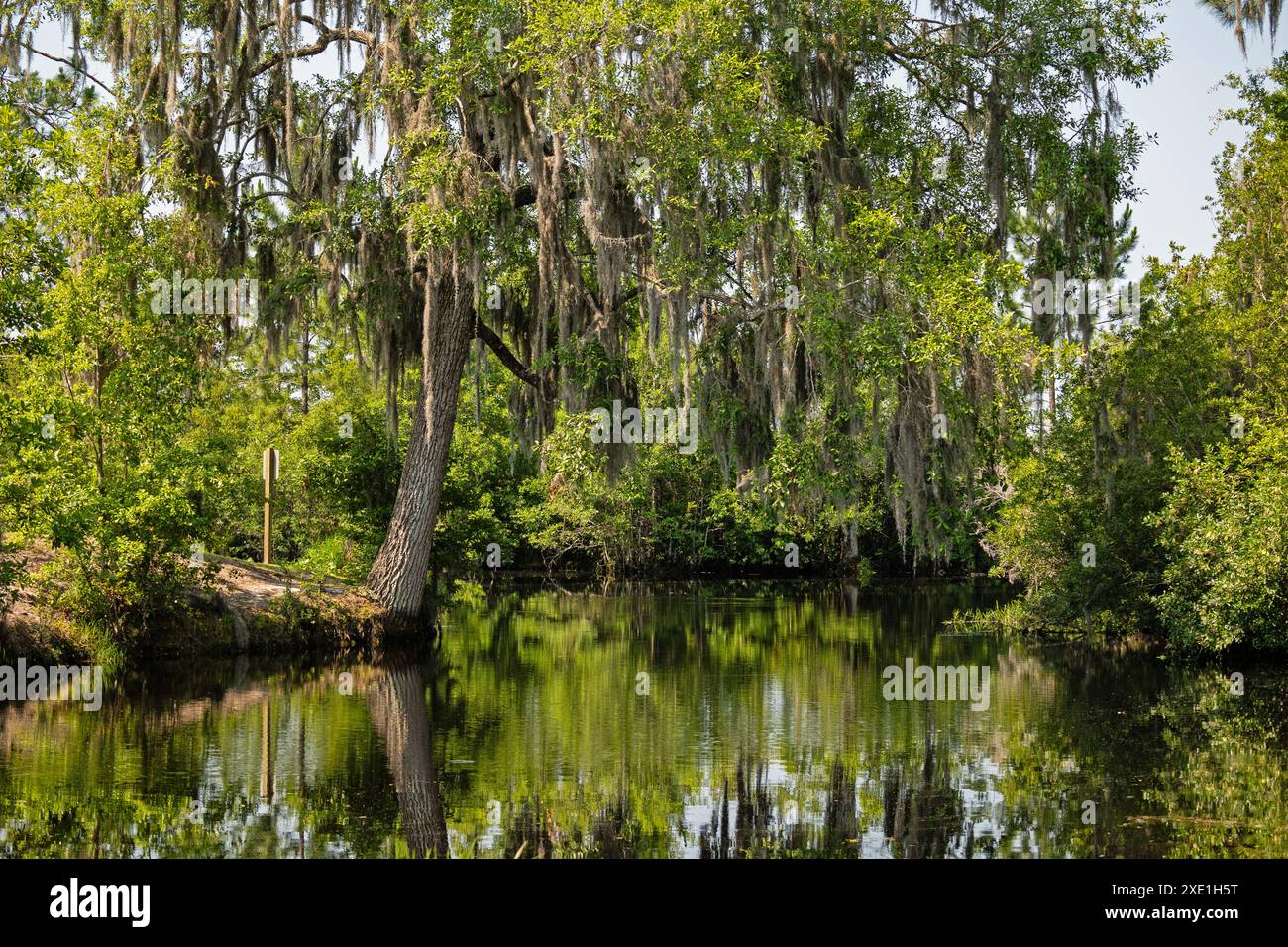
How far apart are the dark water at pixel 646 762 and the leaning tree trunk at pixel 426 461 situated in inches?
57.0

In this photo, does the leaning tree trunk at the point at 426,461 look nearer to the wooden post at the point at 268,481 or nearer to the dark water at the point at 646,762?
the dark water at the point at 646,762

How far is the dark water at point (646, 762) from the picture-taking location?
31.3 ft

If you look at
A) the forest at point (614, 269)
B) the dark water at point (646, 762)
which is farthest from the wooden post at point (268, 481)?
the dark water at point (646, 762)

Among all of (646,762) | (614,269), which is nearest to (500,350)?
(614,269)

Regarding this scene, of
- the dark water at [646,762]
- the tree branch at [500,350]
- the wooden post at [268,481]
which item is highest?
the tree branch at [500,350]

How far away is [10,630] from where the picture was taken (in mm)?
17391

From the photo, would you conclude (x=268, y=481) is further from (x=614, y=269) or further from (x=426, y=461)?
(x=614, y=269)

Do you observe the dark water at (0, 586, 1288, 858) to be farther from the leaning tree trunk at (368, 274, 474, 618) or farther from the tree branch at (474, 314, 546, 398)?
the tree branch at (474, 314, 546, 398)

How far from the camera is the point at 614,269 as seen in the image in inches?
→ 747

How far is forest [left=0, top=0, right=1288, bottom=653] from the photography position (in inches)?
718

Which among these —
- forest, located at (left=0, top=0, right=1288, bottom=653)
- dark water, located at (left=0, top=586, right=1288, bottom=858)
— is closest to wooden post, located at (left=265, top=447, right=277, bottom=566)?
forest, located at (left=0, top=0, right=1288, bottom=653)

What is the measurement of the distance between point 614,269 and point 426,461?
5027mm

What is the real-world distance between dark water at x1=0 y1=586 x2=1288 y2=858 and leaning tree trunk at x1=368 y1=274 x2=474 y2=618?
145 centimetres
